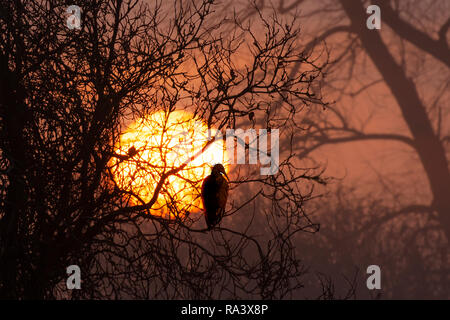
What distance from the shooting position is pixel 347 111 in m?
13.1

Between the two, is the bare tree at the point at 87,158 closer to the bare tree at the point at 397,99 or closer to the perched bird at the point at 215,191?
the perched bird at the point at 215,191

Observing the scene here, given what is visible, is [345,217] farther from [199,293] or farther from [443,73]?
[199,293]

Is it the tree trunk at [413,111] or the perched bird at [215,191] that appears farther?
the tree trunk at [413,111]

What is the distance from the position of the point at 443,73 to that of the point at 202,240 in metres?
6.26

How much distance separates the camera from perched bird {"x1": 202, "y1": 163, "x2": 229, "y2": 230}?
4.15m

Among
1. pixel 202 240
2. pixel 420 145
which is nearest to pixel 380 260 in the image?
pixel 420 145

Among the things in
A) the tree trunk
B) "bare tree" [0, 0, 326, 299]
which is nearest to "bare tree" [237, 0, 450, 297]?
the tree trunk

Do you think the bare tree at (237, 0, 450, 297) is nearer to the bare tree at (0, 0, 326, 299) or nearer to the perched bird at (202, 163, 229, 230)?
the bare tree at (0, 0, 326, 299)

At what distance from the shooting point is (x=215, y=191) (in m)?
4.16

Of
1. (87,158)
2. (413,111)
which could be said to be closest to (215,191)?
(87,158)

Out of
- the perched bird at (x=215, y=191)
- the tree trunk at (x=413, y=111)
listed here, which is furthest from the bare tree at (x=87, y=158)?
the tree trunk at (x=413, y=111)

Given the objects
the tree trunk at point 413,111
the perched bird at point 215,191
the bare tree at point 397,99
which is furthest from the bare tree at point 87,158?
the tree trunk at point 413,111

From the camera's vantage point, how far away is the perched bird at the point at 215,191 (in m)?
4.15

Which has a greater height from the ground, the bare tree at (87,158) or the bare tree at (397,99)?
the bare tree at (397,99)
